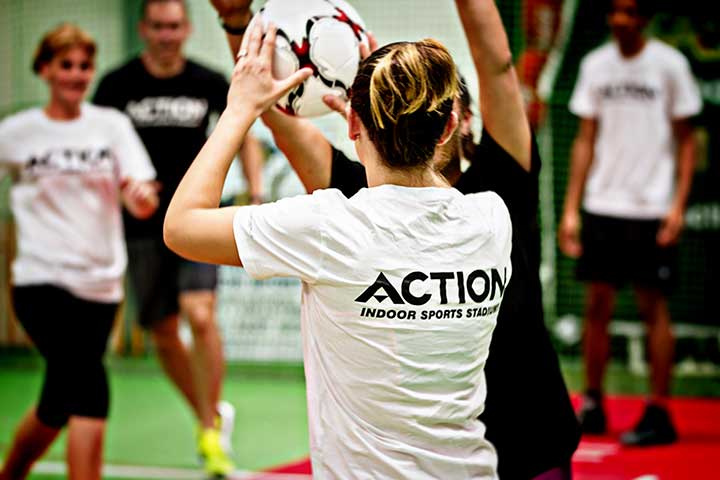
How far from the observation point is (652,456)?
14.6ft

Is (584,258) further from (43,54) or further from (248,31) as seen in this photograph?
(248,31)

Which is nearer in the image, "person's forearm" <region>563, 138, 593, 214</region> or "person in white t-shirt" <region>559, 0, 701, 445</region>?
"person in white t-shirt" <region>559, 0, 701, 445</region>

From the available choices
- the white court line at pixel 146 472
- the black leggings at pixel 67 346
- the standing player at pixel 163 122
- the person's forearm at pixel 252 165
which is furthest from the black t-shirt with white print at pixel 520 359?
the standing player at pixel 163 122

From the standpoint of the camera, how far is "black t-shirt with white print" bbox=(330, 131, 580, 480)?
82.2 inches

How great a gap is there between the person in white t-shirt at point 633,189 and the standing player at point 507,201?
293 centimetres

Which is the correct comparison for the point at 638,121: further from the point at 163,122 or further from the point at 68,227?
the point at 68,227

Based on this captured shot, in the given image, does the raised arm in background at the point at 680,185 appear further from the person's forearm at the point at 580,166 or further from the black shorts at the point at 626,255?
the person's forearm at the point at 580,166

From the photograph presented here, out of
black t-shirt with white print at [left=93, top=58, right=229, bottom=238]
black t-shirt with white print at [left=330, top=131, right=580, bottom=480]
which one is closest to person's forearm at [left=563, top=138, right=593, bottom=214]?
black t-shirt with white print at [left=93, top=58, right=229, bottom=238]

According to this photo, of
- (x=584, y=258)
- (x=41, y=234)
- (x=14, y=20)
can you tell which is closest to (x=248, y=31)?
(x=41, y=234)

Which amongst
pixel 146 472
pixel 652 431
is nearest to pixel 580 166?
pixel 652 431

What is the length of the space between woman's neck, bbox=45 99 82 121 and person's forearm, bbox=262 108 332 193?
6.40ft

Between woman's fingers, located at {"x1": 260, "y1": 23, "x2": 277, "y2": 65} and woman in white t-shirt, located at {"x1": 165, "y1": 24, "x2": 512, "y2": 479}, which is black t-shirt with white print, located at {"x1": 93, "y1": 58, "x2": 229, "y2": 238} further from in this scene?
woman in white t-shirt, located at {"x1": 165, "y1": 24, "x2": 512, "y2": 479}

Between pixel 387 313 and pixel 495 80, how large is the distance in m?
0.61

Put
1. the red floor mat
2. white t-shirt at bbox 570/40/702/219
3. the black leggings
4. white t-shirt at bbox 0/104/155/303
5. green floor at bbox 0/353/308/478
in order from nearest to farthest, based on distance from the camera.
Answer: the black leggings < white t-shirt at bbox 0/104/155/303 < the red floor mat < green floor at bbox 0/353/308/478 < white t-shirt at bbox 570/40/702/219
